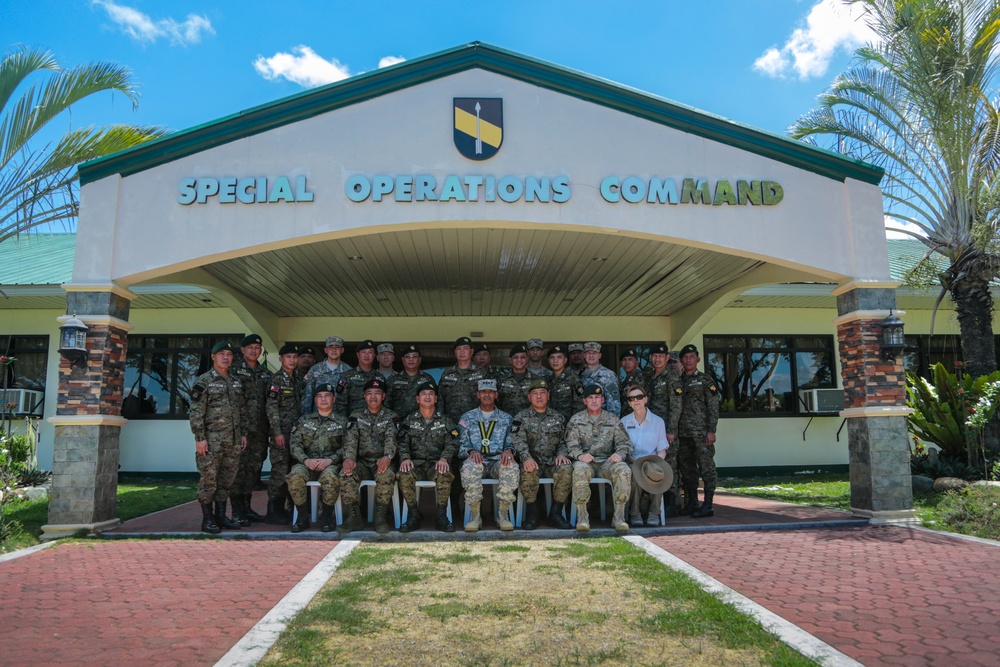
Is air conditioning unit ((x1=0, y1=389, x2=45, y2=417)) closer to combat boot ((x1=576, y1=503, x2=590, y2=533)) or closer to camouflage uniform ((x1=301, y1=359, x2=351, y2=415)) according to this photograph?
camouflage uniform ((x1=301, y1=359, x2=351, y2=415))

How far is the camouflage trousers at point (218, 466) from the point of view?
22.7 ft

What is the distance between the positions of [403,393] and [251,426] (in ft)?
5.83

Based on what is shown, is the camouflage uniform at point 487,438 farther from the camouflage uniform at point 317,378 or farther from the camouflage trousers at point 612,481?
the camouflage uniform at point 317,378

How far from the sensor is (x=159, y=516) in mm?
8242

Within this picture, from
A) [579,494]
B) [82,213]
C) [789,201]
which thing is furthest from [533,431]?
[82,213]

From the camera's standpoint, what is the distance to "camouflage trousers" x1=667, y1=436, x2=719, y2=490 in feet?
26.3

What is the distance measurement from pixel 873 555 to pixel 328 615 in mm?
4553

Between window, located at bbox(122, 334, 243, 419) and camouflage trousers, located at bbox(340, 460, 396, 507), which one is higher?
window, located at bbox(122, 334, 243, 419)

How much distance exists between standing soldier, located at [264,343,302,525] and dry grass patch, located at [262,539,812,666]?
2172 mm

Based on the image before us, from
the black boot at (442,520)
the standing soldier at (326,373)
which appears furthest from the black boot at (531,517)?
the standing soldier at (326,373)

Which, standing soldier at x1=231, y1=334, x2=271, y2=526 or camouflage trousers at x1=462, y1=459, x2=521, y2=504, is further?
standing soldier at x1=231, y1=334, x2=271, y2=526

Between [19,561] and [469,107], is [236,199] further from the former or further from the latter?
[19,561]

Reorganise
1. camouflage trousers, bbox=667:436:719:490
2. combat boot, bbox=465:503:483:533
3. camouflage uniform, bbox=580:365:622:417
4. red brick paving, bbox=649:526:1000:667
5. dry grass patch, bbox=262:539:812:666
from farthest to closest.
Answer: camouflage trousers, bbox=667:436:719:490 → camouflage uniform, bbox=580:365:622:417 → combat boot, bbox=465:503:483:533 → red brick paving, bbox=649:526:1000:667 → dry grass patch, bbox=262:539:812:666

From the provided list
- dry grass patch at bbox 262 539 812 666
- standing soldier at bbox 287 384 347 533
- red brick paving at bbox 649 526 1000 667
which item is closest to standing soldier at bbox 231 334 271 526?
standing soldier at bbox 287 384 347 533
